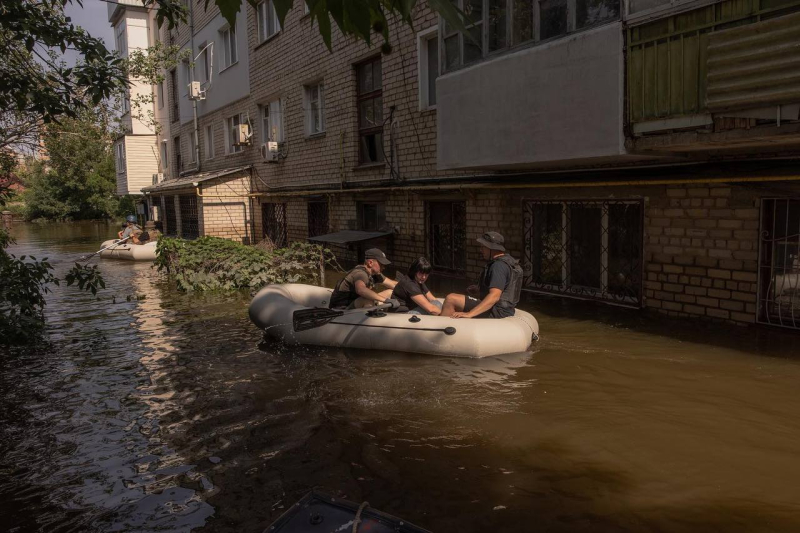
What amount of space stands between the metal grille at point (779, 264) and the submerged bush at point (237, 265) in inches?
317

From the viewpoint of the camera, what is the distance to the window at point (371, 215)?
1389cm

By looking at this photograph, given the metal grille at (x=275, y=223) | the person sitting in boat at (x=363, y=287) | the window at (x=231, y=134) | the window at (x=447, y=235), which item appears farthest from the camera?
A: the window at (x=231, y=134)

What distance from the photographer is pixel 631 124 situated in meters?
7.01

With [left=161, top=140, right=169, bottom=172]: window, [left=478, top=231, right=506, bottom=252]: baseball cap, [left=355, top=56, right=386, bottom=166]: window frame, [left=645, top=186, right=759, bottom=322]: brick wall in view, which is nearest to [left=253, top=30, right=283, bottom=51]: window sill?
[left=355, top=56, right=386, bottom=166]: window frame

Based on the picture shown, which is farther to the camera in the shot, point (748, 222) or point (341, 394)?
point (748, 222)

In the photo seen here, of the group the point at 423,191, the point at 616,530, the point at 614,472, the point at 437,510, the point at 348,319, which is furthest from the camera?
the point at 423,191

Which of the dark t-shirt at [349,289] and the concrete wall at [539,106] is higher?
the concrete wall at [539,106]

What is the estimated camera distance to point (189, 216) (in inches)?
936

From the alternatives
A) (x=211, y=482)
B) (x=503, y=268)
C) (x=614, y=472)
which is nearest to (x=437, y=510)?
(x=614, y=472)

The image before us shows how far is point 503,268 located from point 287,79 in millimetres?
11686

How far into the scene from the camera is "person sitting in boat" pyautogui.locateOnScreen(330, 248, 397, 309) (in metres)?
7.92

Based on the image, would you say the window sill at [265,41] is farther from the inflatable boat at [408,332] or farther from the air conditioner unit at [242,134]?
the inflatable boat at [408,332]

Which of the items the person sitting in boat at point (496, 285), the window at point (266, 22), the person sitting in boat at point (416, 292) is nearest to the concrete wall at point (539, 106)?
the person sitting in boat at point (496, 285)

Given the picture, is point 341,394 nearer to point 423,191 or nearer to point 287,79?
point 423,191
